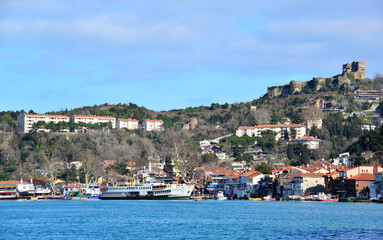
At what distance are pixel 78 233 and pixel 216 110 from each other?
132951 mm

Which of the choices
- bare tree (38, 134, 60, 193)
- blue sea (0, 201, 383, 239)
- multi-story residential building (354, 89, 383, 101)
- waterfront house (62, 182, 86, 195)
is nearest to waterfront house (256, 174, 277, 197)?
blue sea (0, 201, 383, 239)

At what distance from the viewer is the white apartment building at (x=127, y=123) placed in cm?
14600

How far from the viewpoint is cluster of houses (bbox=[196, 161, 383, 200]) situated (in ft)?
228

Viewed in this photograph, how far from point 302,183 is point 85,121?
7854cm

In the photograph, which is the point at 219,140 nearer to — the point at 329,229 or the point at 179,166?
the point at 179,166

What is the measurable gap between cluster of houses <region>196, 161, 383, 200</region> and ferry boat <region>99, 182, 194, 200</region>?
738 centimetres

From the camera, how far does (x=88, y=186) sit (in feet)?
306

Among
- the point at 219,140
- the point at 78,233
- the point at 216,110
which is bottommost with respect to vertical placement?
the point at 78,233

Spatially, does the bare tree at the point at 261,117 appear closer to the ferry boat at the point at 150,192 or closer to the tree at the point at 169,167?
the tree at the point at 169,167

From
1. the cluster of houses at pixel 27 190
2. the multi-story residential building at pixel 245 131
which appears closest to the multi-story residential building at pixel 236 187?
the cluster of houses at pixel 27 190

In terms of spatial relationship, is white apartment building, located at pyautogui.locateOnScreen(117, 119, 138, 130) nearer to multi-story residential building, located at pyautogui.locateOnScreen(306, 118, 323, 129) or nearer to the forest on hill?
the forest on hill

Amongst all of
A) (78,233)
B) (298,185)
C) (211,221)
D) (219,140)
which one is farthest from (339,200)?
(219,140)

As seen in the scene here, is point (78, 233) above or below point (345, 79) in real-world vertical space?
below

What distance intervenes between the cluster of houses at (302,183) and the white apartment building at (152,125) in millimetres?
56135
